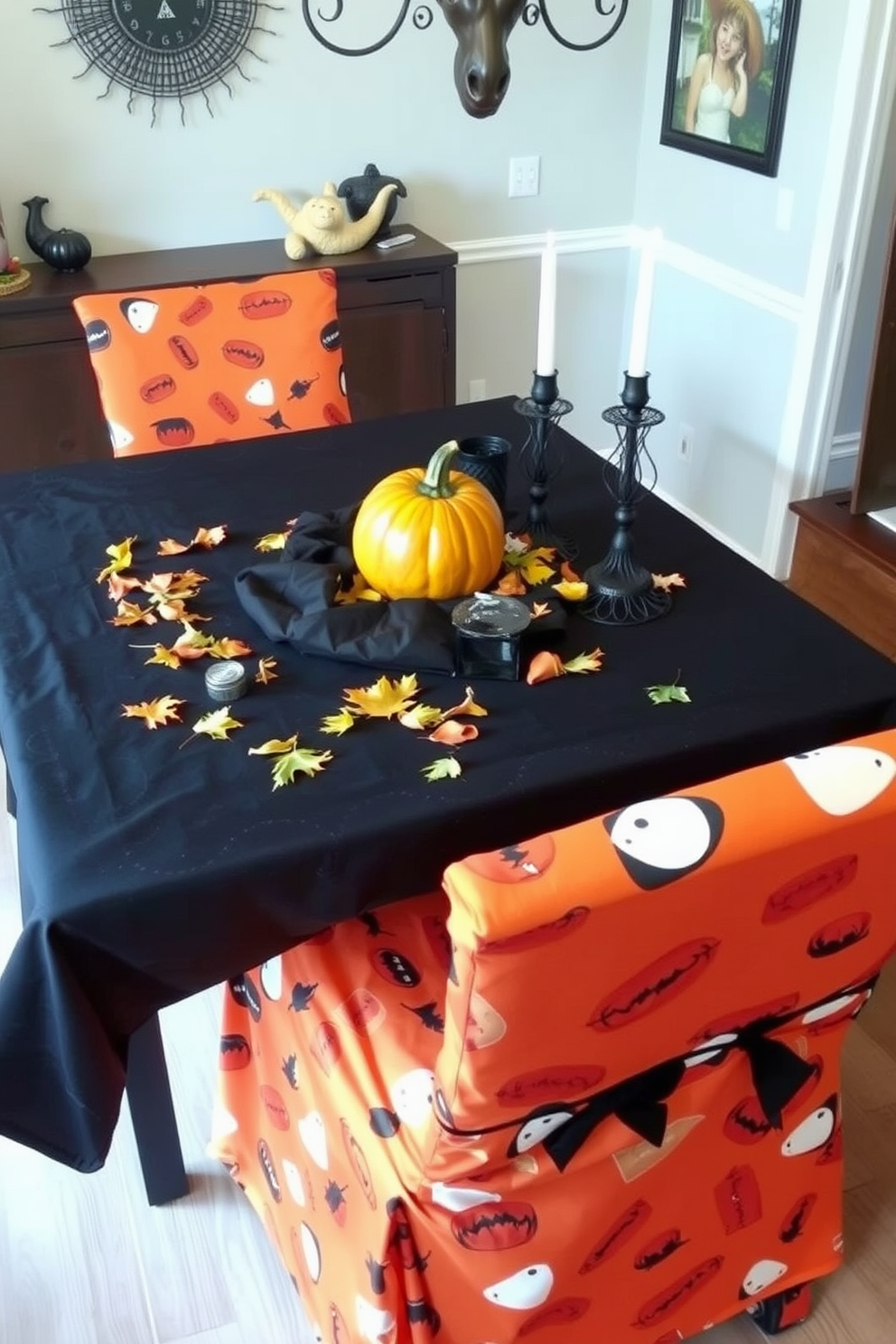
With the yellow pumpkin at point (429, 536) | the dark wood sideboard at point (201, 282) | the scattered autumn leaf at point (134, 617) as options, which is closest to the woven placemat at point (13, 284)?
the dark wood sideboard at point (201, 282)

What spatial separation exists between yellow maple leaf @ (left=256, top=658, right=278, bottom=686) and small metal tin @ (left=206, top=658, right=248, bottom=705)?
0.02 meters

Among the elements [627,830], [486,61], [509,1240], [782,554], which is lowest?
[782,554]

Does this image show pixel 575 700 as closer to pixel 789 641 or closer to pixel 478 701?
pixel 478 701

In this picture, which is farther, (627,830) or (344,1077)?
(344,1077)

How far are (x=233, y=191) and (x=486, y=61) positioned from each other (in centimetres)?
194

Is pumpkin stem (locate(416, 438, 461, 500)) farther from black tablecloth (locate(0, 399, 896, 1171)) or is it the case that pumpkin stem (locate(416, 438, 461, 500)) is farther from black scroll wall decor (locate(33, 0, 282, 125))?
black scroll wall decor (locate(33, 0, 282, 125))

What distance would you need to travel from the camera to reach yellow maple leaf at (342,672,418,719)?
4.17 ft

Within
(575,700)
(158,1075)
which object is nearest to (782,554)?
(575,700)

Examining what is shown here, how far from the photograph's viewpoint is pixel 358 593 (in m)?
1.48

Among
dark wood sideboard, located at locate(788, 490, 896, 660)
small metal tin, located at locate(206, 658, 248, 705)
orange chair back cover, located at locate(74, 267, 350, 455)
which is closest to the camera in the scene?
small metal tin, located at locate(206, 658, 248, 705)

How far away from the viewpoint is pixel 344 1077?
1.20m

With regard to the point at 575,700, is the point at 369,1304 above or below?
below

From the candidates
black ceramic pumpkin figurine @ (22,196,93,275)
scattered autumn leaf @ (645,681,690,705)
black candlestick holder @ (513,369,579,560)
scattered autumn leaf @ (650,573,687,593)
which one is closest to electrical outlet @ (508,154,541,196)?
black ceramic pumpkin figurine @ (22,196,93,275)

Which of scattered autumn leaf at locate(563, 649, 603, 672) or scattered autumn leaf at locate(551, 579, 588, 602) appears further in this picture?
scattered autumn leaf at locate(551, 579, 588, 602)
